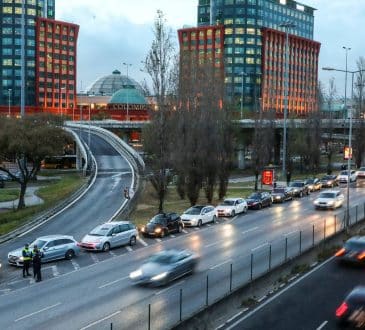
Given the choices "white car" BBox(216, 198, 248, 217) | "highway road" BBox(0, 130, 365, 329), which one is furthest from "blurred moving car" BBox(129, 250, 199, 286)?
"white car" BBox(216, 198, 248, 217)

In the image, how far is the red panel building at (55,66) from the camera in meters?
188

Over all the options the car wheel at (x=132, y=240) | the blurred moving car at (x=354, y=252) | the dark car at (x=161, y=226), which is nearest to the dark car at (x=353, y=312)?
the blurred moving car at (x=354, y=252)

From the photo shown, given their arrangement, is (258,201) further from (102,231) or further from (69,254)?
(69,254)

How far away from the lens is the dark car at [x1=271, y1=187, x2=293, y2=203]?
52406 mm

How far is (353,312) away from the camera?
17500mm

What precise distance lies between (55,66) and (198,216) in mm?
162525

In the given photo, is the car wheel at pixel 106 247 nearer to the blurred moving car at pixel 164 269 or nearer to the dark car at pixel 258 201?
the blurred moving car at pixel 164 269

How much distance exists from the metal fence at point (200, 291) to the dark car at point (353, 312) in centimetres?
436

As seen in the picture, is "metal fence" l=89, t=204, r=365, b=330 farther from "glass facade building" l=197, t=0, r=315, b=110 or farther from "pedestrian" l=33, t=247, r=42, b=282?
"glass facade building" l=197, t=0, r=315, b=110

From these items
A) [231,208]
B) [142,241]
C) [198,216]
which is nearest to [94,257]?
[142,241]

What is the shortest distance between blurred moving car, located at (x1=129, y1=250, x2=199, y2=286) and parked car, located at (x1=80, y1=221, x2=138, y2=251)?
310 inches

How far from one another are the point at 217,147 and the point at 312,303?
101 feet

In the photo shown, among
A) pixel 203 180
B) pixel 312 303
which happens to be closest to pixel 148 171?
pixel 203 180

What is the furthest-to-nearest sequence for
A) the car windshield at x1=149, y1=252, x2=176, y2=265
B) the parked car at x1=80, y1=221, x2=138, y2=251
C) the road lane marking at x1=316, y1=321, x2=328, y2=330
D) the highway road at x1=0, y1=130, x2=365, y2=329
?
the parked car at x1=80, y1=221, x2=138, y2=251, the car windshield at x1=149, y1=252, x2=176, y2=265, the highway road at x1=0, y1=130, x2=365, y2=329, the road lane marking at x1=316, y1=321, x2=328, y2=330
